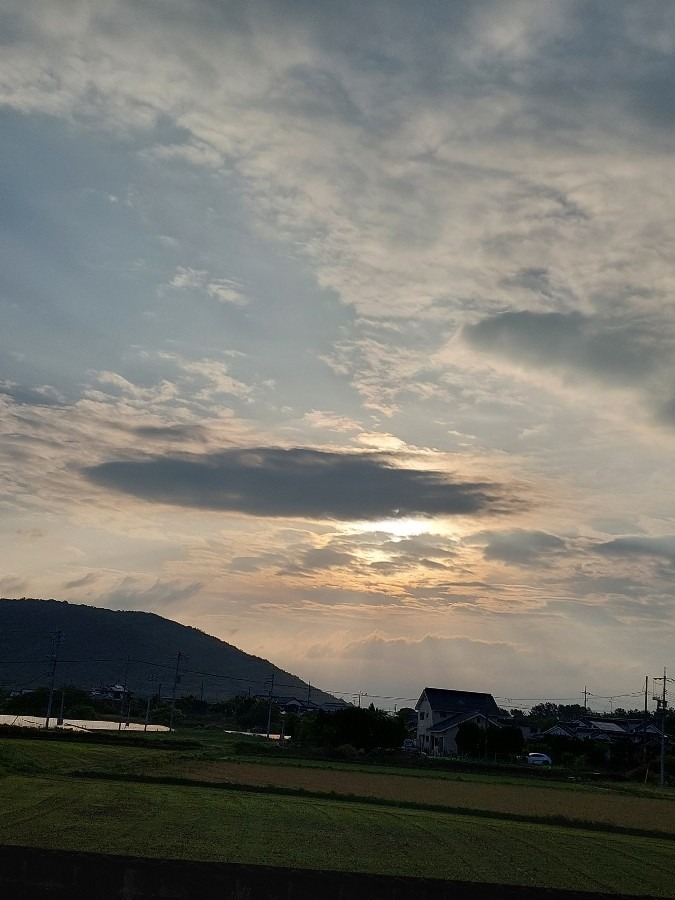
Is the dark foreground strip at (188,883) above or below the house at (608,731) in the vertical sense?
above

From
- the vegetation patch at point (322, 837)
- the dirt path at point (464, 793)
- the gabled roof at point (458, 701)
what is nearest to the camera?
the vegetation patch at point (322, 837)

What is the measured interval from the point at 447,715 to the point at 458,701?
Result: 577 centimetres

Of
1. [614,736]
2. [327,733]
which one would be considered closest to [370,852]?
[327,733]

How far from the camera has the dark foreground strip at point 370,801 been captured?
4094 cm

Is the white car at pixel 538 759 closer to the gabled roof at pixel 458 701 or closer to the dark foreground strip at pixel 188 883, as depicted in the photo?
the gabled roof at pixel 458 701

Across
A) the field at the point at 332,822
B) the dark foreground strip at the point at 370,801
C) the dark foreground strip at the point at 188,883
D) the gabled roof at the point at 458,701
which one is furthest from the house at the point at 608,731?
the dark foreground strip at the point at 188,883

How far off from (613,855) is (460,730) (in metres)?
76.6

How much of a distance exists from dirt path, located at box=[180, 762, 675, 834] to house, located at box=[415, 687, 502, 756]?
4916 centimetres

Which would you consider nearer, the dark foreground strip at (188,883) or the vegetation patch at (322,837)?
the dark foreground strip at (188,883)

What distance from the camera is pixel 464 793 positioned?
53969mm

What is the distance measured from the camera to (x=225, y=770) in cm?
5703

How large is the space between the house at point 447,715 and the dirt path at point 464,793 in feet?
161

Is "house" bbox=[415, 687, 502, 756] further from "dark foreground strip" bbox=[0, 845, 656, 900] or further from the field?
"dark foreground strip" bbox=[0, 845, 656, 900]

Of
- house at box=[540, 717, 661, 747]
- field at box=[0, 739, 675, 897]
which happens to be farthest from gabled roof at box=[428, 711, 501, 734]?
field at box=[0, 739, 675, 897]
